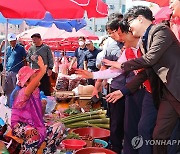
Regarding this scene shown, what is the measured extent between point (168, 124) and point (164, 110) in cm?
13

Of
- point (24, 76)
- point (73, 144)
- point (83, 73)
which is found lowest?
point (73, 144)

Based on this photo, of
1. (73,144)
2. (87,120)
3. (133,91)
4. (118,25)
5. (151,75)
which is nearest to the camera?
(151,75)

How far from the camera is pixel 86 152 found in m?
3.64

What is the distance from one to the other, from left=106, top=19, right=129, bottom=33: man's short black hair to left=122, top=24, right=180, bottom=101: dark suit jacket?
0.86 m

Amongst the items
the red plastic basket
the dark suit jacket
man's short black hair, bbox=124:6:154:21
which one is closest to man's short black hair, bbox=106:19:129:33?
man's short black hair, bbox=124:6:154:21

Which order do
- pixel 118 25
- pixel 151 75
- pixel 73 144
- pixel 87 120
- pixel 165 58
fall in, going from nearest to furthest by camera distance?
pixel 165 58
pixel 151 75
pixel 118 25
pixel 73 144
pixel 87 120

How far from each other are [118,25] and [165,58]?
1118 mm

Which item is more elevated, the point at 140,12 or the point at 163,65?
the point at 140,12

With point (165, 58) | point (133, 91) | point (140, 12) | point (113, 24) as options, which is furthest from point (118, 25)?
point (165, 58)

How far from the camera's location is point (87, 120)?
17.2 feet

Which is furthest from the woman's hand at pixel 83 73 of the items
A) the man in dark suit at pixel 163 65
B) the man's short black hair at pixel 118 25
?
the man's short black hair at pixel 118 25

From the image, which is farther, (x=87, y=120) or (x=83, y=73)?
(x=87, y=120)

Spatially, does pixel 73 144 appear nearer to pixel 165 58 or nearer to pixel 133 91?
pixel 133 91

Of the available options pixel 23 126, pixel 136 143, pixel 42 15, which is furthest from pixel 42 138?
pixel 42 15
